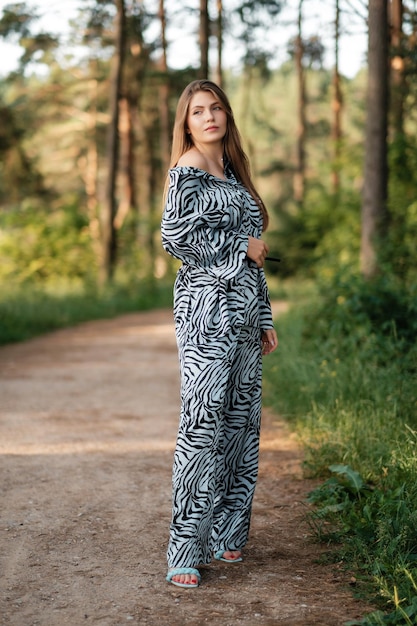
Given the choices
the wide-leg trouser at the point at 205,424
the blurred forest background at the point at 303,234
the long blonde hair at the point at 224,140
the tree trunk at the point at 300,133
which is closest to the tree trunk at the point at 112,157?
the blurred forest background at the point at 303,234

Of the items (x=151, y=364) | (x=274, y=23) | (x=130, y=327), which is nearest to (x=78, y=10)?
(x=274, y=23)

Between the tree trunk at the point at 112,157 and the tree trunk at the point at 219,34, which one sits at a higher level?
the tree trunk at the point at 219,34

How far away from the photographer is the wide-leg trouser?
371 centimetres

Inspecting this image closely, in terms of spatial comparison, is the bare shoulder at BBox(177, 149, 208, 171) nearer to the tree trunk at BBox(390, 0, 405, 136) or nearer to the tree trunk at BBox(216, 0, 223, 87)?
the tree trunk at BBox(390, 0, 405, 136)

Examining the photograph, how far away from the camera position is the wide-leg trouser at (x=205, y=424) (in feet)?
12.2

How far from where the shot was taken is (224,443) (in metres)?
3.94

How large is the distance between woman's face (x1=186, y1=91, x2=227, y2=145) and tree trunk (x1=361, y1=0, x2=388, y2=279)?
277 inches

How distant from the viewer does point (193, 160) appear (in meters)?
3.81

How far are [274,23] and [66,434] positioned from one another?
1892 cm

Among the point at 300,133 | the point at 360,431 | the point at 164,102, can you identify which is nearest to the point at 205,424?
the point at 360,431

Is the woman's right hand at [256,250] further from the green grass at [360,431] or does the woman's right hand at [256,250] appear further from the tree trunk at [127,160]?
the tree trunk at [127,160]

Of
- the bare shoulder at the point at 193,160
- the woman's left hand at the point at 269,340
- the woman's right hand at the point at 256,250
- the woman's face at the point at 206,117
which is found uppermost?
the woman's face at the point at 206,117

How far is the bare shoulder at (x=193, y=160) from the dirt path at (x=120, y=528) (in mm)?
1826

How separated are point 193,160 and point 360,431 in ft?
8.34
